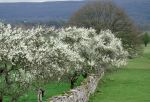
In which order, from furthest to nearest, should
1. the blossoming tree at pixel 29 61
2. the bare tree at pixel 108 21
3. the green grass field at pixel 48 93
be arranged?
1. the bare tree at pixel 108 21
2. the green grass field at pixel 48 93
3. the blossoming tree at pixel 29 61

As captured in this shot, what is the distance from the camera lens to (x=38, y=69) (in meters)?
27.5

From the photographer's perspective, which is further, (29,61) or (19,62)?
(29,61)

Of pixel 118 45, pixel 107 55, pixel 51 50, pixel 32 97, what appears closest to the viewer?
pixel 51 50

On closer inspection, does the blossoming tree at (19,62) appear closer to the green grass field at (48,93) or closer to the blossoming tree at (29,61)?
the blossoming tree at (29,61)

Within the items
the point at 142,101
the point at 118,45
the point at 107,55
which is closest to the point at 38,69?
the point at 142,101

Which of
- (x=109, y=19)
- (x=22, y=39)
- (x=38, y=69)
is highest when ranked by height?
(x=109, y=19)

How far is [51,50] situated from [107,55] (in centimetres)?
2580

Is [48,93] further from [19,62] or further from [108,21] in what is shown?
[108,21]

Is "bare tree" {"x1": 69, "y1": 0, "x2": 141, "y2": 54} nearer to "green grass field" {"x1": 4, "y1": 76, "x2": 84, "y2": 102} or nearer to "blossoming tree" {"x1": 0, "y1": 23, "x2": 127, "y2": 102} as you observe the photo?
"green grass field" {"x1": 4, "y1": 76, "x2": 84, "y2": 102}

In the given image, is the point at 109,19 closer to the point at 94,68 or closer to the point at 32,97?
the point at 94,68

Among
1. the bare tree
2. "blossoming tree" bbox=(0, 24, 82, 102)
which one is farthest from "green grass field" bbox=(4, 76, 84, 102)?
the bare tree

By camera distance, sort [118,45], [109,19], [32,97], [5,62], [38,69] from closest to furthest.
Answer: [5,62]
[38,69]
[32,97]
[118,45]
[109,19]

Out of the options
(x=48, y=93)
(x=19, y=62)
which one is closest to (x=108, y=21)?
(x=48, y=93)

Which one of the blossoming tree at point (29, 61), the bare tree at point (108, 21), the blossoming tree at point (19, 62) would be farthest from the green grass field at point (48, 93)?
the bare tree at point (108, 21)
